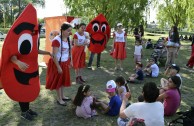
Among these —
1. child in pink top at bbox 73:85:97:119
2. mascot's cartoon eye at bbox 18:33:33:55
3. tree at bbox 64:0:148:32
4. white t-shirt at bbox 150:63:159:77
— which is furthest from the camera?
tree at bbox 64:0:148:32

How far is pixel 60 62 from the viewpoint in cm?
603

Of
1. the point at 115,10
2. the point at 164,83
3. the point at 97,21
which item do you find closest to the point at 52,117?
the point at 164,83

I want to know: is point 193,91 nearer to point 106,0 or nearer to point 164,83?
point 164,83

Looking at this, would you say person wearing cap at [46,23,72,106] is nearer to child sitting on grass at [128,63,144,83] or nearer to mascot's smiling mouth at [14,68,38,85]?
mascot's smiling mouth at [14,68,38,85]

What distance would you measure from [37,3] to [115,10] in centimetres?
7104

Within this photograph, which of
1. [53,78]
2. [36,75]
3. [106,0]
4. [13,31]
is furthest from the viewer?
[106,0]

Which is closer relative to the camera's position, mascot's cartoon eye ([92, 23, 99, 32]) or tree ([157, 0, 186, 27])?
mascot's cartoon eye ([92, 23, 99, 32])

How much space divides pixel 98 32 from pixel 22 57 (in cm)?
606

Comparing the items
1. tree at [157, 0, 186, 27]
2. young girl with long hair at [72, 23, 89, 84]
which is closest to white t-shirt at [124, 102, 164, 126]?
young girl with long hair at [72, 23, 89, 84]

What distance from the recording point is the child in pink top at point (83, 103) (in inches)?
218

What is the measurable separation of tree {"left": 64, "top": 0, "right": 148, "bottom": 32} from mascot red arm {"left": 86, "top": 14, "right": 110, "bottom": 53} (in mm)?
7415

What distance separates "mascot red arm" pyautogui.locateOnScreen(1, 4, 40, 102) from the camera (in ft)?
15.4

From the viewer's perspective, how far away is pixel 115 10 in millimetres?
18172

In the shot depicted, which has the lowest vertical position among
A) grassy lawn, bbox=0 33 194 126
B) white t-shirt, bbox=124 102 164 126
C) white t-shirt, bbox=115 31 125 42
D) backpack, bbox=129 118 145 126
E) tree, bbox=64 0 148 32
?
grassy lawn, bbox=0 33 194 126
